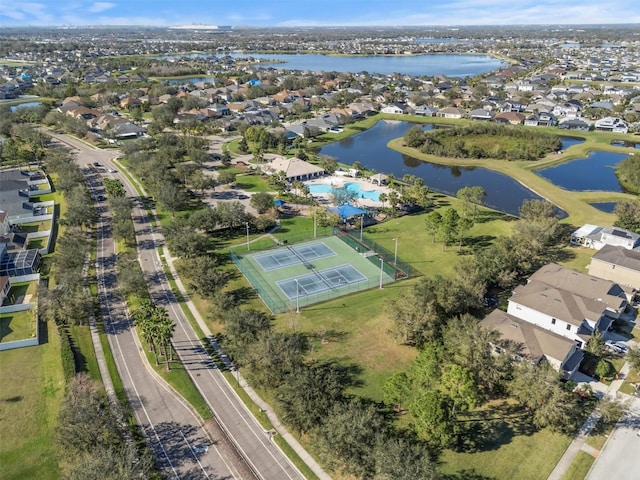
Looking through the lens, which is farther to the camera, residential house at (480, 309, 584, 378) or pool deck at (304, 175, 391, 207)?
pool deck at (304, 175, 391, 207)

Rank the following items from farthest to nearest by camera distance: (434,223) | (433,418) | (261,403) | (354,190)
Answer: (354,190) < (434,223) < (261,403) < (433,418)

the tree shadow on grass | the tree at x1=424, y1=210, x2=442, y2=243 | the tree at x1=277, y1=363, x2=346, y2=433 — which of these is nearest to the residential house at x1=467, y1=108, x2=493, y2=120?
the tree at x1=424, y1=210, x2=442, y2=243

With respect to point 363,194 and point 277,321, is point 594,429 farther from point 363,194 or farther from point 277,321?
point 363,194

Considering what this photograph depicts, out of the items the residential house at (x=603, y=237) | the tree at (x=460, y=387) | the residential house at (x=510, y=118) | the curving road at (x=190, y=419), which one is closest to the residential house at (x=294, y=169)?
the curving road at (x=190, y=419)

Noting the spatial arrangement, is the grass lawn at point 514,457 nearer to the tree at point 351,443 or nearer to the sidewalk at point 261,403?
the tree at point 351,443

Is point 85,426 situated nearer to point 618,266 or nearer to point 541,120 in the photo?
point 618,266

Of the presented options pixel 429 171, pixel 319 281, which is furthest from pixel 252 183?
pixel 429 171

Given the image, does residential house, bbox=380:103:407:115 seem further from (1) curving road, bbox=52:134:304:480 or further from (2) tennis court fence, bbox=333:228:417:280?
(1) curving road, bbox=52:134:304:480
